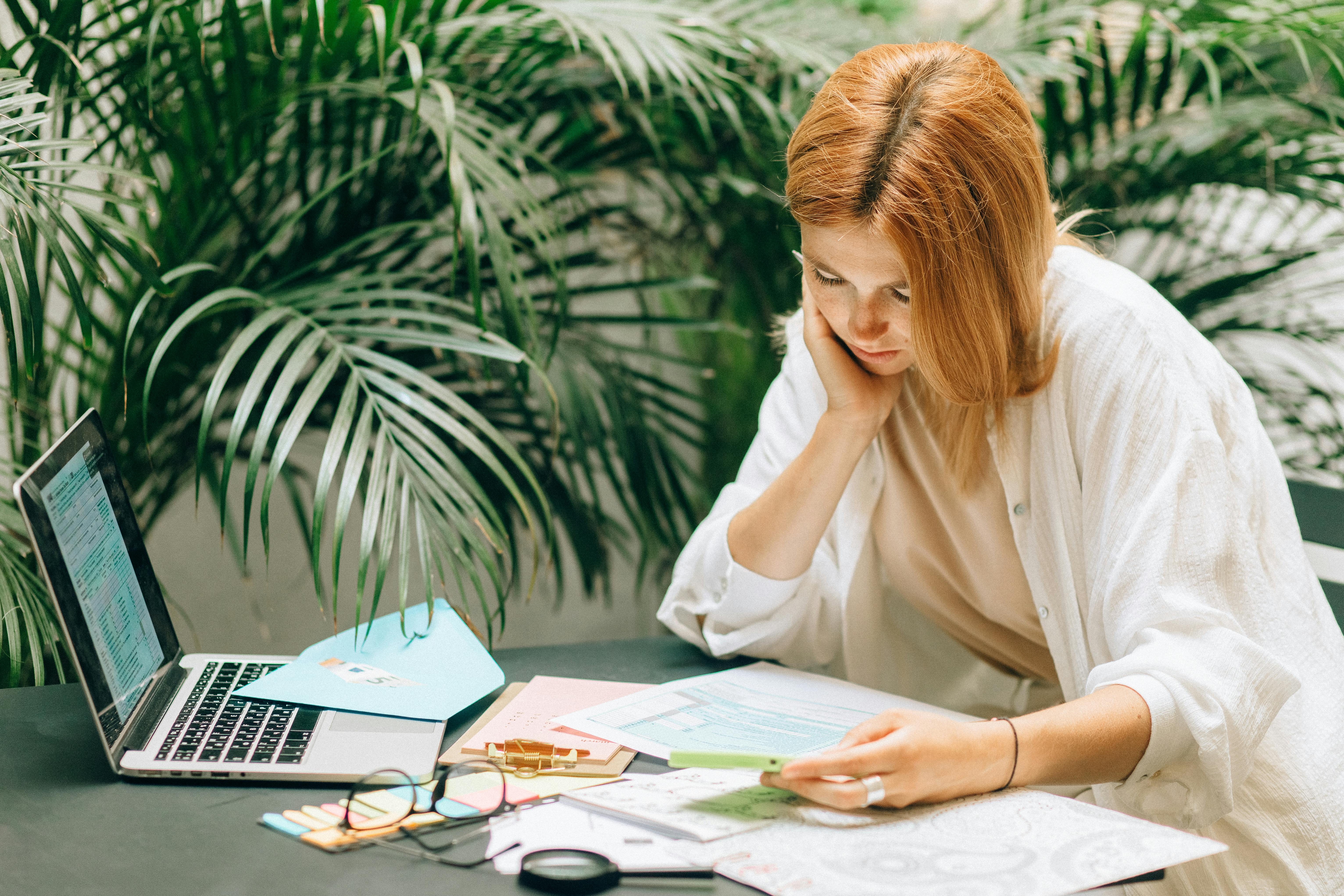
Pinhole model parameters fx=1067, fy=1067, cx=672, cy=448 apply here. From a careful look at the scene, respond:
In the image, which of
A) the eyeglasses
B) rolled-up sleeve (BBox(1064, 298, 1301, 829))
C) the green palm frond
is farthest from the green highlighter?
the green palm frond

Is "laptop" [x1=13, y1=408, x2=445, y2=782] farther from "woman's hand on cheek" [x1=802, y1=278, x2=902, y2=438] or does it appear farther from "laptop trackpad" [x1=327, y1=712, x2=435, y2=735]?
"woman's hand on cheek" [x1=802, y1=278, x2=902, y2=438]

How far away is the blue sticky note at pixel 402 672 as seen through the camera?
101cm

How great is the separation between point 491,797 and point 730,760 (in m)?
0.21

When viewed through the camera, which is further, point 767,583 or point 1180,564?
point 767,583

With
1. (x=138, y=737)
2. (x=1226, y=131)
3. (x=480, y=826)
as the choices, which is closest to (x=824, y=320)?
(x=480, y=826)

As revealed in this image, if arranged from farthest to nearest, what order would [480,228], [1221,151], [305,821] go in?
[1221,151] → [480,228] → [305,821]

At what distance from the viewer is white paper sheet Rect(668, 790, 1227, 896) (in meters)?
0.71

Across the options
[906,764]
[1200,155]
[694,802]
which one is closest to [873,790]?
[906,764]

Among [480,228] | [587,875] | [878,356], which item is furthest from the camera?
[480,228]

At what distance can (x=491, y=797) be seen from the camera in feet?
2.79

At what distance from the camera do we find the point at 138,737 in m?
0.91

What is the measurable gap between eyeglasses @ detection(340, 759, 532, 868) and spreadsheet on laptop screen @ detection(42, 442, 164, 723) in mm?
233

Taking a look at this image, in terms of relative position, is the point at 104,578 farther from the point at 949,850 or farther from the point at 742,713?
the point at 949,850

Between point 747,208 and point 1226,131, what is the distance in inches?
31.7
